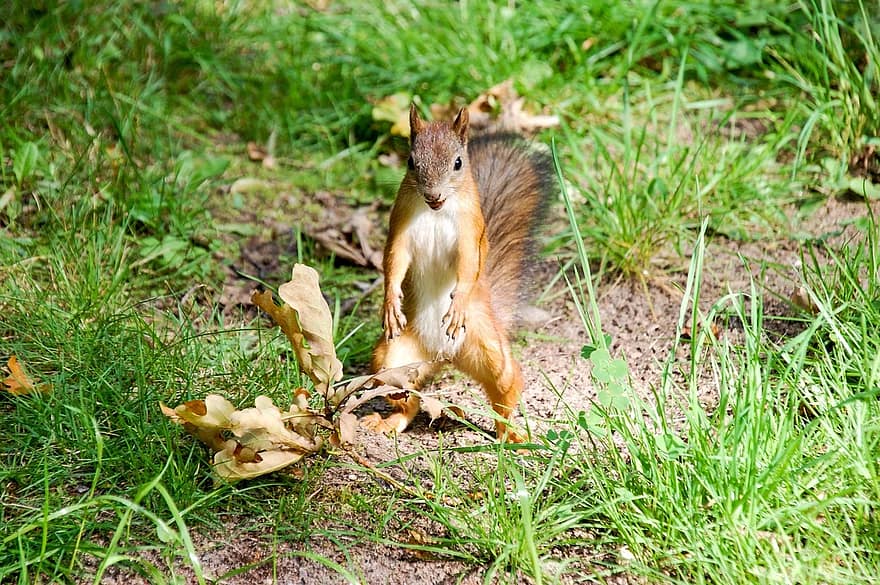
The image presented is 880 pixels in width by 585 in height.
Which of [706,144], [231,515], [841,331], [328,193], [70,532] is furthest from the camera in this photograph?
[328,193]

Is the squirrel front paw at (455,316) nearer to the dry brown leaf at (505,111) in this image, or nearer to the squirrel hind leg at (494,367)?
the squirrel hind leg at (494,367)

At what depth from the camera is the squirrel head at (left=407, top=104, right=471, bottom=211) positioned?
8.43 feet

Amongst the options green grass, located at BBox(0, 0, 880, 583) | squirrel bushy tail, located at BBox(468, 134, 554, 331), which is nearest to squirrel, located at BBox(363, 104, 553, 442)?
squirrel bushy tail, located at BBox(468, 134, 554, 331)

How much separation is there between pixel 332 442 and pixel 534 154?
1.26m

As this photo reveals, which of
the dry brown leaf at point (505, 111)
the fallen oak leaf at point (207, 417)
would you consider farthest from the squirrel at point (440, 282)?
the dry brown leaf at point (505, 111)

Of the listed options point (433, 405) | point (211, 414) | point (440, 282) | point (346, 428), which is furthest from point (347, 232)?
point (211, 414)

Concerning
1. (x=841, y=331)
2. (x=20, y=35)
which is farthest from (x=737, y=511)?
(x=20, y=35)

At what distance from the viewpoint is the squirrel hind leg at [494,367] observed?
2674mm

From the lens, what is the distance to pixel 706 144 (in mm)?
3688

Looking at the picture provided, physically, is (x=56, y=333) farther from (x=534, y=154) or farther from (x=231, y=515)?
(x=534, y=154)

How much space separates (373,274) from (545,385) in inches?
35.8

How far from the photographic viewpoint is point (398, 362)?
2.76 m

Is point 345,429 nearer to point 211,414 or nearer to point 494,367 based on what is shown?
point 211,414

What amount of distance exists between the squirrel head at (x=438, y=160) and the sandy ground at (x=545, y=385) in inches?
20.7
